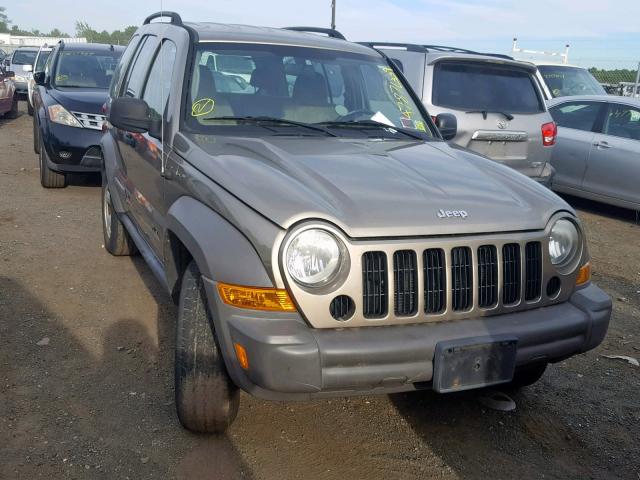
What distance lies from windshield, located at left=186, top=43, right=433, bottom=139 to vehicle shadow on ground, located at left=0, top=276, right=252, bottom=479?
146cm

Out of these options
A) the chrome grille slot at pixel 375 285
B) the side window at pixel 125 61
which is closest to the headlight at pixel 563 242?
the chrome grille slot at pixel 375 285

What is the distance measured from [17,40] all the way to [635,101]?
6159 centimetres

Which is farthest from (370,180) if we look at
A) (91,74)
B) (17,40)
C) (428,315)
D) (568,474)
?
(17,40)

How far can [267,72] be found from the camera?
4.06 metres

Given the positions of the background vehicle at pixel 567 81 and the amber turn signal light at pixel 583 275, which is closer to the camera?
the amber turn signal light at pixel 583 275

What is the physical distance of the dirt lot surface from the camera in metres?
3.02

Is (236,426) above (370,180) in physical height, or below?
below

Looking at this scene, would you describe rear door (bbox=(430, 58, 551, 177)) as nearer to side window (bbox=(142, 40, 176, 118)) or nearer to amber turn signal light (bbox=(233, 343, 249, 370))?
side window (bbox=(142, 40, 176, 118))

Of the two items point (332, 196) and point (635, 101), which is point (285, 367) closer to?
point (332, 196)

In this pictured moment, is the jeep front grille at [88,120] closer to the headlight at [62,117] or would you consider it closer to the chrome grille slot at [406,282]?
the headlight at [62,117]

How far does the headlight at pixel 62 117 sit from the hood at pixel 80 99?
61mm

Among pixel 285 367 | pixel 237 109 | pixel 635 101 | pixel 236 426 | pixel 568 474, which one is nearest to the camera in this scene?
pixel 285 367

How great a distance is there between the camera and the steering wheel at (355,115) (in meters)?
4.09

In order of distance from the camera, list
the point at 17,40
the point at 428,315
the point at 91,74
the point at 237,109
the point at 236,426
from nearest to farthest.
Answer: the point at 428,315
the point at 236,426
the point at 237,109
the point at 91,74
the point at 17,40
